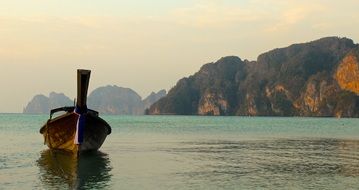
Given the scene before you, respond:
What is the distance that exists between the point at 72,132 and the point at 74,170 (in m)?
9.51

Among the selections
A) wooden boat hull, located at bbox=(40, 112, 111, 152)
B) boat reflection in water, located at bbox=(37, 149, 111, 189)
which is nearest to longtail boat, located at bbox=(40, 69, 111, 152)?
wooden boat hull, located at bbox=(40, 112, 111, 152)

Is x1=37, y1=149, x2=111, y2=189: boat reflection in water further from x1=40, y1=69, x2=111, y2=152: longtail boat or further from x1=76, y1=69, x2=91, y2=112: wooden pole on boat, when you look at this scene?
x1=76, y1=69, x2=91, y2=112: wooden pole on boat

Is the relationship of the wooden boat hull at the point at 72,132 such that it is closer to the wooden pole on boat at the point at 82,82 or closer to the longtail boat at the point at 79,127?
the longtail boat at the point at 79,127

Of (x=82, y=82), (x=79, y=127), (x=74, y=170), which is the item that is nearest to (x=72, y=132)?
(x=79, y=127)

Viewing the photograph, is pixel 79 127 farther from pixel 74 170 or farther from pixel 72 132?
pixel 74 170

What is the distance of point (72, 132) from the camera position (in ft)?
143

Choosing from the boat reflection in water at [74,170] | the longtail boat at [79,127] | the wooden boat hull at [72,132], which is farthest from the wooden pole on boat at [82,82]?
the boat reflection in water at [74,170]

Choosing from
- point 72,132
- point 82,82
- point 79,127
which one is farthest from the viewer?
point 72,132

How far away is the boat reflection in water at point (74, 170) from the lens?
93.7ft

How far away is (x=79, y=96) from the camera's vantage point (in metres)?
41.1

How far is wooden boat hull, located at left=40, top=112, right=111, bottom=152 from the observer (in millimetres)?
A: 43031

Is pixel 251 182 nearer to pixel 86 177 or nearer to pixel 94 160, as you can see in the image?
pixel 86 177

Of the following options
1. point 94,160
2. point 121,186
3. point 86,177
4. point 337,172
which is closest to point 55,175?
point 86,177

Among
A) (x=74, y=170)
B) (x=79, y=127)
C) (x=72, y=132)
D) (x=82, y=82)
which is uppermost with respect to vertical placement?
(x=82, y=82)
